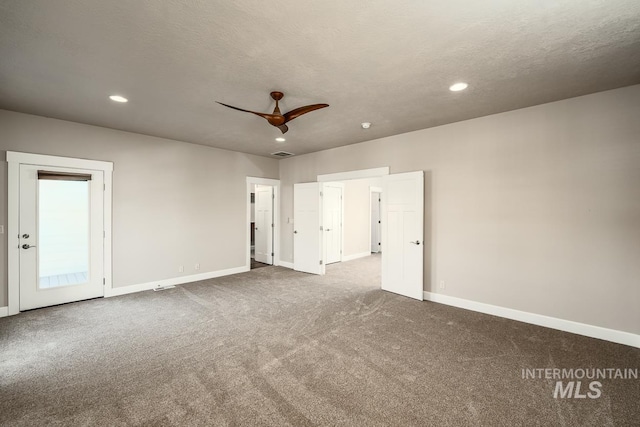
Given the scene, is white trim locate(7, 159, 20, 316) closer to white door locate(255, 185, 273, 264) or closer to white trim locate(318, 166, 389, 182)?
white door locate(255, 185, 273, 264)

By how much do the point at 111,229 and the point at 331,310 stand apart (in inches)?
155

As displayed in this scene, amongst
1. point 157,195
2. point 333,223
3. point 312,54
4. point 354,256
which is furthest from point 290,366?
point 354,256

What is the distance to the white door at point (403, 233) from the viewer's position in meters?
4.51

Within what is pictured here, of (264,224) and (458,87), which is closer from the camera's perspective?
(458,87)

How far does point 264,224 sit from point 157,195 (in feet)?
9.98

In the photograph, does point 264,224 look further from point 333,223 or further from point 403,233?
point 403,233

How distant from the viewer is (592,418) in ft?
6.34

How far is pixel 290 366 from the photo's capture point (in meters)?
2.55

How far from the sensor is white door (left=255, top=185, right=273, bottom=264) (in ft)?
24.1

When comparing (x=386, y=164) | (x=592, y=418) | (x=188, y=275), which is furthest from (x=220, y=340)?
(x=386, y=164)

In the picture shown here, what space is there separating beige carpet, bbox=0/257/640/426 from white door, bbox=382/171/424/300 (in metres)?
0.54

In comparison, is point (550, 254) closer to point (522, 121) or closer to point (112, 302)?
point (522, 121)
